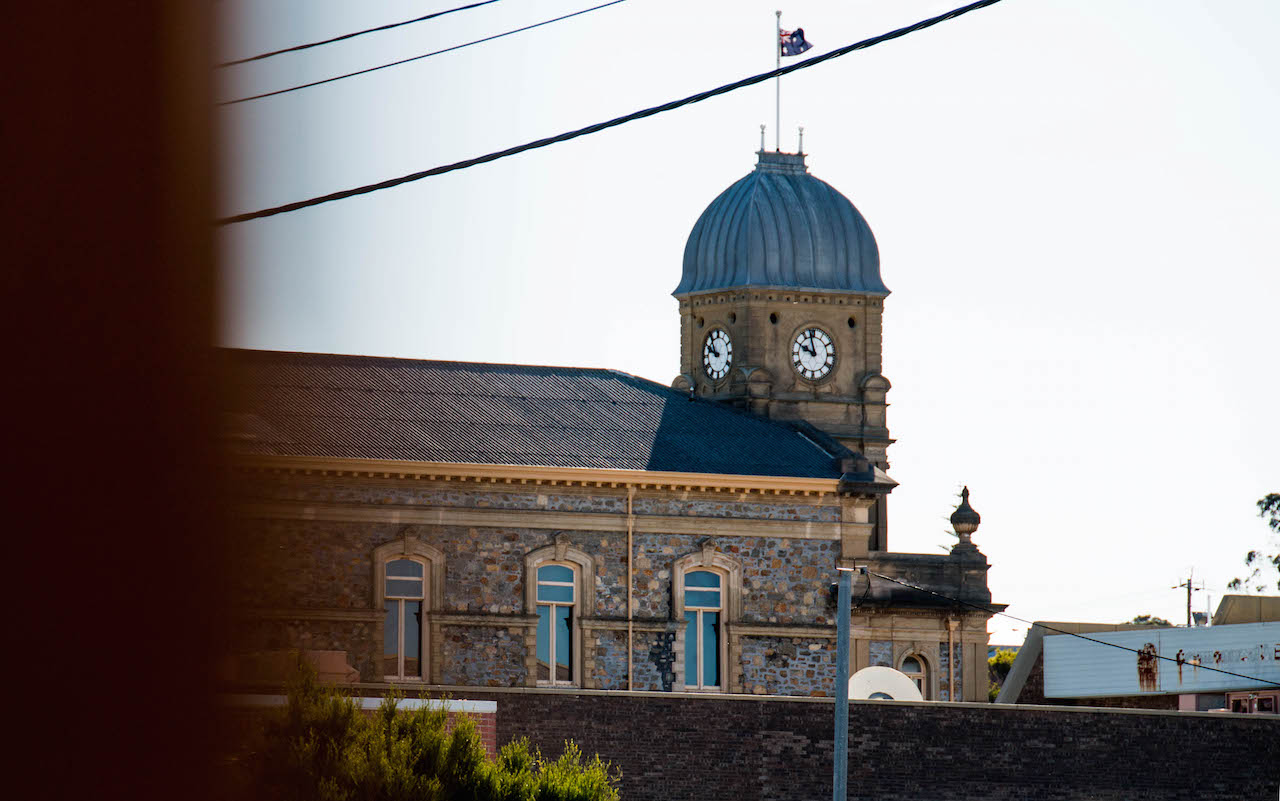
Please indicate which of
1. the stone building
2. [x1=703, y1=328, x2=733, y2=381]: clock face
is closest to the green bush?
the stone building

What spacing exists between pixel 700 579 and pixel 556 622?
10.3 feet

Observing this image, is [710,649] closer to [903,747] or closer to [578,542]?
[578,542]

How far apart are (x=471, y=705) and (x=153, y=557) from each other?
20.9 m

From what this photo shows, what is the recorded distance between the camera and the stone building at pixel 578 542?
41156mm

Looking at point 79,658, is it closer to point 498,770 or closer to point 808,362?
point 498,770

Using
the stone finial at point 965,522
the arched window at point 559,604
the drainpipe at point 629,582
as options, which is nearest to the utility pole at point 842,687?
the drainpipe at point 629,582

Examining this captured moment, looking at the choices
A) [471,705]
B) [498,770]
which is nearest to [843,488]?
[471,705]

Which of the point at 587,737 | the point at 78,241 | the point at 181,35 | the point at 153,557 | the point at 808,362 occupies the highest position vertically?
the point at 808,362

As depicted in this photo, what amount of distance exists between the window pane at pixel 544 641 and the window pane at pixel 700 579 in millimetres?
2977

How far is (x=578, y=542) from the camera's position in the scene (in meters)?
42.6

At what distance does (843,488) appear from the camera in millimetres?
44094

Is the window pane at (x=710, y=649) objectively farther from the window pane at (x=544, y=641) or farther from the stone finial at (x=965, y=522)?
the stone finial at (x=965, y=522)

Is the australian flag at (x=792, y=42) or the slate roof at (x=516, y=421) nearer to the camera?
the slate roof at (x=516, y=421)

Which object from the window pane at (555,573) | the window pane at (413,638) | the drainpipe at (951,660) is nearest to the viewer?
the window pane at (413,638)
